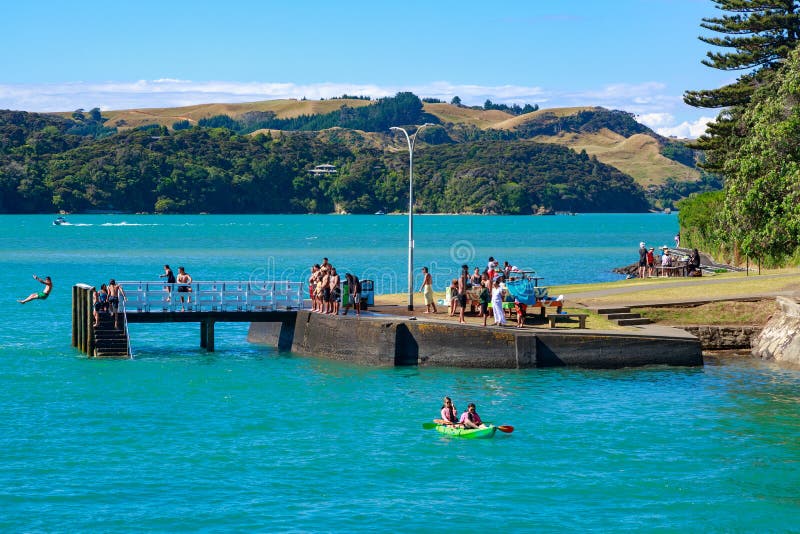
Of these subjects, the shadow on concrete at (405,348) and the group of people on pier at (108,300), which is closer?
the shadow on concrete at (405,348)

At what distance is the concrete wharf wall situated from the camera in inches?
1366

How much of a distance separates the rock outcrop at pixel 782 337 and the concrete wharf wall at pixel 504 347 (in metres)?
3.47

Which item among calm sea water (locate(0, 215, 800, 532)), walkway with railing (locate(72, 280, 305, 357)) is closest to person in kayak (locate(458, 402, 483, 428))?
calm sea water (locate(0, 215, 800, 532))

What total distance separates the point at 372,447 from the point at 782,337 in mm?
17228

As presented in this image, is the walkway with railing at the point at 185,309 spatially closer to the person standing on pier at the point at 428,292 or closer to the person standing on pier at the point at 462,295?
the person standing on pier at the point at 428,292

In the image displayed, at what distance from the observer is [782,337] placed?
3747 centimetres

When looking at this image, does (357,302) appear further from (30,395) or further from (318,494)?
(318,494)

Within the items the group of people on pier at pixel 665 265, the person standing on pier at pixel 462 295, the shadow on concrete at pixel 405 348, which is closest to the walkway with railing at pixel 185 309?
the shadow on concrete at pixel 405 348

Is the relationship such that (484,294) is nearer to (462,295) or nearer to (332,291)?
(462,295)

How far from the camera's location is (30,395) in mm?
33531

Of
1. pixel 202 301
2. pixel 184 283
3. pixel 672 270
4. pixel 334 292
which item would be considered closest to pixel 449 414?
pixel 334 292

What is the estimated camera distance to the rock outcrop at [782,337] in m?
37.0

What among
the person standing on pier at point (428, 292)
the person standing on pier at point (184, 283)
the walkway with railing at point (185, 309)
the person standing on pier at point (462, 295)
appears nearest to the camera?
A: the person standing on pier at point (462, 295)

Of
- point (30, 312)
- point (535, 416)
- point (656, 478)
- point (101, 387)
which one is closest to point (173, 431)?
point (101, 387)
